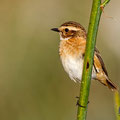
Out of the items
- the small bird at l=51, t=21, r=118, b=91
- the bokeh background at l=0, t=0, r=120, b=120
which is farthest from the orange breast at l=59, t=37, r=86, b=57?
the bokeh background at l=0, t=0, r=120, b=120

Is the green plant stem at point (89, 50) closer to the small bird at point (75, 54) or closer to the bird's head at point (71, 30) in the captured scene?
the small bird at point (75, 54)

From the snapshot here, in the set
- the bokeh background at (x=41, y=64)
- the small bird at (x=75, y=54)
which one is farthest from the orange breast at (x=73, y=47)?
the bokeh background at (x=41, y=64)

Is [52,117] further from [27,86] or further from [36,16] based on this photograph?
[36,16]

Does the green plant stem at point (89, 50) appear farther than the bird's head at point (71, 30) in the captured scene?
No

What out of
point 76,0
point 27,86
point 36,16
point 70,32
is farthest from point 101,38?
point 70,32

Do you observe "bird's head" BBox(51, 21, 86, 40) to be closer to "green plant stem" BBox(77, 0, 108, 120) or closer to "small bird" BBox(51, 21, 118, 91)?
"small bird" BBox(51, 21, 118, 91)

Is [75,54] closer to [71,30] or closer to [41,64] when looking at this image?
[71,30]
